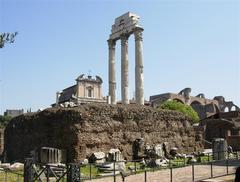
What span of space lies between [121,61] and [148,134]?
2216 centimetres

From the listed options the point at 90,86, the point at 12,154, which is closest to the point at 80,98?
the point at 90,86

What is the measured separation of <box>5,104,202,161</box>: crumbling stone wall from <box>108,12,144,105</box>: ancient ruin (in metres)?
16.5

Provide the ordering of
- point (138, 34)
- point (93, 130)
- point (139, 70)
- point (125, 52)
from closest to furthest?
point (93, 130), point (139, 70), point (138, 34), point (125, 52)

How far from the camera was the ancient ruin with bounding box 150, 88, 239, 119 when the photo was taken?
67.7 metres

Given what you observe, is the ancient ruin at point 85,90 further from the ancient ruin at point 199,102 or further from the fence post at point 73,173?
the fence post at point 73,173

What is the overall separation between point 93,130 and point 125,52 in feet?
82.7

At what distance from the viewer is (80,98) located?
66.8 metres

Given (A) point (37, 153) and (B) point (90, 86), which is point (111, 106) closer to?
(A) point (37, 153)

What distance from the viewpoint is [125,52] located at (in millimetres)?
44125

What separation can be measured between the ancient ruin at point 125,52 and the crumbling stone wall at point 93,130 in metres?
16.5

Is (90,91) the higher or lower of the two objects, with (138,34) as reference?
lower

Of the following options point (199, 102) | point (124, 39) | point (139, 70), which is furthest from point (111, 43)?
point (199, 102)

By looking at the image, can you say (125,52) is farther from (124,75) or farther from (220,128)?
(220,128)

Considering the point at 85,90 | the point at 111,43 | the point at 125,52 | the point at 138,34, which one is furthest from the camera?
the point at 85,90
